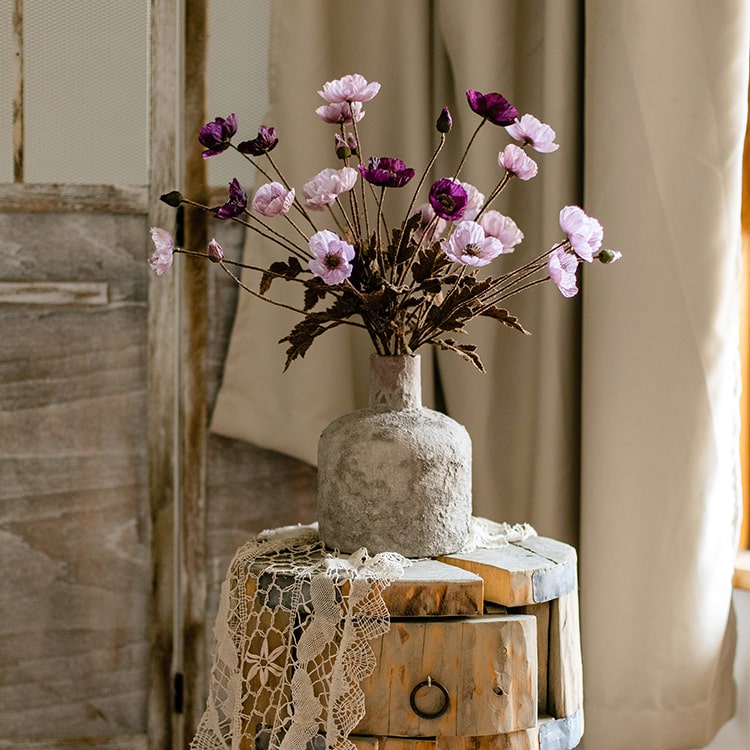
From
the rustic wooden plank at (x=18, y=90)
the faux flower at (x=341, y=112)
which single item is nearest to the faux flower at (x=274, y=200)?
the faux flower at (x=341, y=112)

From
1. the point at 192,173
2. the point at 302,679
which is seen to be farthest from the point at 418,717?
the point at 192,173

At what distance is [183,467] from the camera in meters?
1.67

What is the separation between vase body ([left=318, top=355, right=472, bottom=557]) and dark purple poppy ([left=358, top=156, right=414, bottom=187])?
0.21 m

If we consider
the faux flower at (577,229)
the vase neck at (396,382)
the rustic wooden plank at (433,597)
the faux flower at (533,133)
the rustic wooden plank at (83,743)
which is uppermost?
the faux flower at (533,133)

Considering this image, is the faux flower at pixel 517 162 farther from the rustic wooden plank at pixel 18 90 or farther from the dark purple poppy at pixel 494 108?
the rustic wooden plank at pixel 18 90

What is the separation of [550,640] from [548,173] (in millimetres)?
743

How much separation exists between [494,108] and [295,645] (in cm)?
61

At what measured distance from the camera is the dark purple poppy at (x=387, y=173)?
1.00 metres

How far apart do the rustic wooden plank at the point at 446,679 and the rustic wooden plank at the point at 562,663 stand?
0.31ft

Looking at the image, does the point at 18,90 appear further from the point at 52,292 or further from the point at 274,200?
the point at 274,200

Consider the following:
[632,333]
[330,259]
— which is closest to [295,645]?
[330,259]

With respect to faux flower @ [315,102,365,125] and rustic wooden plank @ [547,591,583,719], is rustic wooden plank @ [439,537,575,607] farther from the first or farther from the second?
faux flower @ [315,102,365,125]

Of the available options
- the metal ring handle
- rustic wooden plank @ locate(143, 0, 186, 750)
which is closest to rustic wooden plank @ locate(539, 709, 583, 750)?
the metal ring handle

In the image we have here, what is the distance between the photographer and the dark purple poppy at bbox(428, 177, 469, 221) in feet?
3.23
